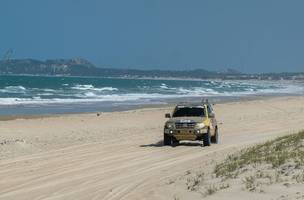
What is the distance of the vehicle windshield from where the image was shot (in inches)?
842

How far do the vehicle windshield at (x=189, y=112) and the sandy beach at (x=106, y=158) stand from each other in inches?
37.7

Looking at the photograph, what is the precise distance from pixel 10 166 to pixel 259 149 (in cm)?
589

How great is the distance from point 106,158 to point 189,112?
4.77 metres

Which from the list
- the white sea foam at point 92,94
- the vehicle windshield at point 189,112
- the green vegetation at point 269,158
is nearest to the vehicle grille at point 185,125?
the vehicle windshield at point 189,112

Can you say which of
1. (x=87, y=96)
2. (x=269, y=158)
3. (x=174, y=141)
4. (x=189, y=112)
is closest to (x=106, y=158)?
(x=174, y=141)

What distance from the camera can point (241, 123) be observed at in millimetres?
31672

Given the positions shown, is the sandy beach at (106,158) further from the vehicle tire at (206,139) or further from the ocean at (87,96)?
the ocean at (87,96)

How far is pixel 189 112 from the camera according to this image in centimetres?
2152

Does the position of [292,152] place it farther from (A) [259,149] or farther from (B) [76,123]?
(B) [76,123]

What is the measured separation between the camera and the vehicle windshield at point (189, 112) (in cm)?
2138

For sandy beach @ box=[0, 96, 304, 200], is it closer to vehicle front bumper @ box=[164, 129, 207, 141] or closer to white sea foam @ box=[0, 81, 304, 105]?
vehicle front bumper @ box=[164, 129, 207, 141]

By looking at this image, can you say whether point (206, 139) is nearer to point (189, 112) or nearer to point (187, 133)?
point (187, 133)

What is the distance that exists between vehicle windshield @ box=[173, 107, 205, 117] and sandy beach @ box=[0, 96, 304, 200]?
37.7 inches

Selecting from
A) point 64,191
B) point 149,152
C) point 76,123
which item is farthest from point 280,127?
point 64,191
